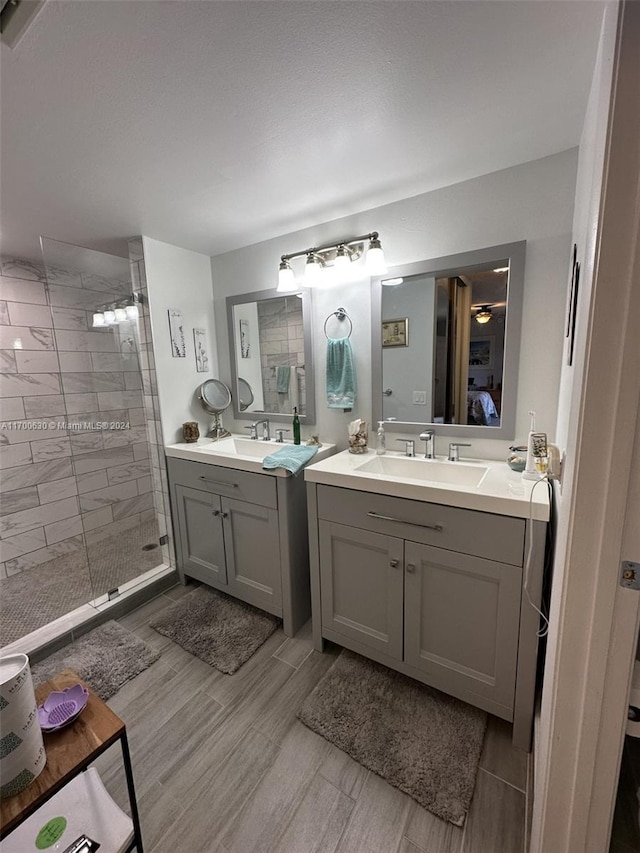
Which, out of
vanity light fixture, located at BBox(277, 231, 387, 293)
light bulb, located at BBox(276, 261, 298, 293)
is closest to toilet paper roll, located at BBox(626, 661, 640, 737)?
vanity light fixture, located at BBox(277, 231, 387, 293)

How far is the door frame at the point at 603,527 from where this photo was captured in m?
0.58

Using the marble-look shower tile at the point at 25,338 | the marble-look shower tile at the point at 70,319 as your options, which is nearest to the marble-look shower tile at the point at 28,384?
the marble-look shower tile at the point at 25,338

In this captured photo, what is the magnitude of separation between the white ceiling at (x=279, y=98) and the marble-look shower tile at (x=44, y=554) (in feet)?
7.24

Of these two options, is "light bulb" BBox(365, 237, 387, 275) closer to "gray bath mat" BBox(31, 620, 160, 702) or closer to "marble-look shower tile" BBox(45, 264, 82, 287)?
"marble-look shower tile" BBox(45, 264, 82, 287)

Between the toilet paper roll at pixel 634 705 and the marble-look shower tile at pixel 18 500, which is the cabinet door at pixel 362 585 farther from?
the marble-look shower tile at pixel 18 500

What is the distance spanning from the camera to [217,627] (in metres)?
1.89

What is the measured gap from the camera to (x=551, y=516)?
1237 millimetres

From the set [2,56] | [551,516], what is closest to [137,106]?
[2,56]

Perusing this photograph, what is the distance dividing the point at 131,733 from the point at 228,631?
0.56 m

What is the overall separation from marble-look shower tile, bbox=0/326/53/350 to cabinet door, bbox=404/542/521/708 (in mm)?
2855

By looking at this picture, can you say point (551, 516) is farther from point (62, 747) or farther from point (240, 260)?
point (240, 260)

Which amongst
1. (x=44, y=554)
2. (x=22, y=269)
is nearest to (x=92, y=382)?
(x=22, y=269)

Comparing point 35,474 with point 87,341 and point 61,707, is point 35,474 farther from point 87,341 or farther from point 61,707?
point 61,707

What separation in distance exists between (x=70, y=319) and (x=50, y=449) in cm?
99
